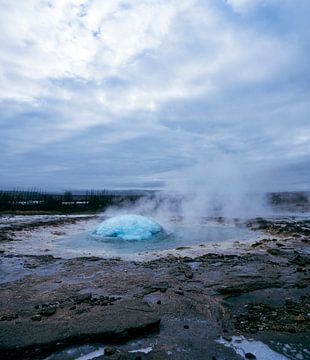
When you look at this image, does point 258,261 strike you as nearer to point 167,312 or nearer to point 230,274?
point 230,274

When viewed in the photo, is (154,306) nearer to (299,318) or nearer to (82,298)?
(82,298)

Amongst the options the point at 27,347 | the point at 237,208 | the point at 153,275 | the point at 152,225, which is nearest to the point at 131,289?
the point at 153,275

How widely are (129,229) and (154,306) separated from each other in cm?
1097

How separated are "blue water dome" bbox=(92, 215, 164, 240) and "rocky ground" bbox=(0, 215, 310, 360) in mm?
5844

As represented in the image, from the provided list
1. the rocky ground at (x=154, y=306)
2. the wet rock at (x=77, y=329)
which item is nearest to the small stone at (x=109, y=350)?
the rocky ground at (x=154, y=306)

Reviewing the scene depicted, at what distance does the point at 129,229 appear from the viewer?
Answer: 17203mm

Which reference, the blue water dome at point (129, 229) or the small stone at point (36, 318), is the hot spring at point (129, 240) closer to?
the blue water dome at point (129, 229)

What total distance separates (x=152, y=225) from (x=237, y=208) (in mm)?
27953

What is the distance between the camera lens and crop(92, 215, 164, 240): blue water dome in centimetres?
1673

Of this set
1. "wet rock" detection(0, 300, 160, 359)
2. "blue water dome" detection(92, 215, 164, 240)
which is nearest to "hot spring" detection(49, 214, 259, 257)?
"blue water dome" detection(92, 215, 164, 240)

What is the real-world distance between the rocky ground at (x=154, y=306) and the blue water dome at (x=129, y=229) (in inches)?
230

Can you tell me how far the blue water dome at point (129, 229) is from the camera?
16734 millimetres

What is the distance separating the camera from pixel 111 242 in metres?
15.7

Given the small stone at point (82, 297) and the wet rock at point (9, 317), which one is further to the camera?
the small stone at point (82, 297)
